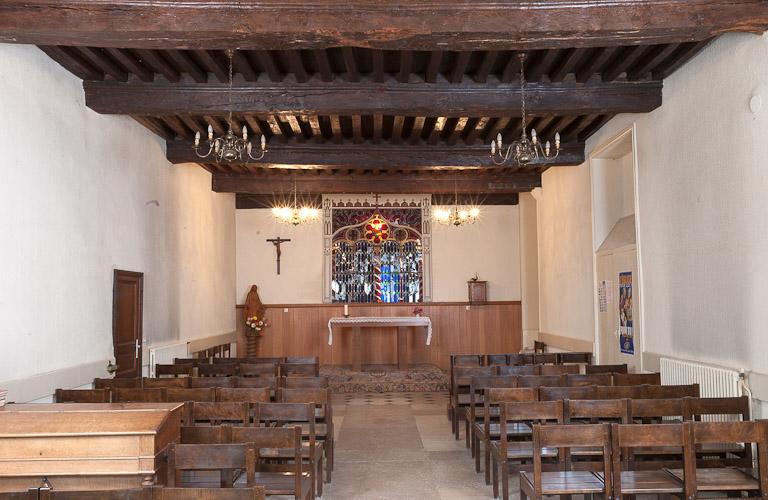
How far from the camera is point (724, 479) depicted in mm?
3949

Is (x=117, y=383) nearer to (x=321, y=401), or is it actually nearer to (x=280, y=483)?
(x=321, y=401)

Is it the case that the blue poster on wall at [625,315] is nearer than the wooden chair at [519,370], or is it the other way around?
the wooden chair at [519,370]

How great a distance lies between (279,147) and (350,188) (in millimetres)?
2807

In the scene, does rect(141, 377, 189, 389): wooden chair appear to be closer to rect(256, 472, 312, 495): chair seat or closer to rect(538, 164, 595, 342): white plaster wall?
rect(256, 472, 312, 495): chair seat

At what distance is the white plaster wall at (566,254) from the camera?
33.5 feet

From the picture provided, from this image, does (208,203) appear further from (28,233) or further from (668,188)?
(668,188)

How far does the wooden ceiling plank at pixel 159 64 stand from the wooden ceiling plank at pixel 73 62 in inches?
23.3

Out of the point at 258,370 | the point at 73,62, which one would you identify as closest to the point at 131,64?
the point at 73,62

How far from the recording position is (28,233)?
19.6 ft

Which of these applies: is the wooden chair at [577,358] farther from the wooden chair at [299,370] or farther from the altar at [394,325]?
the altar at [394,325]

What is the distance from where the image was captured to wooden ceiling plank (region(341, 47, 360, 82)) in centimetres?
662

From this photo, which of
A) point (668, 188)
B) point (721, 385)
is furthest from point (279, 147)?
Answer: point (721, 385)

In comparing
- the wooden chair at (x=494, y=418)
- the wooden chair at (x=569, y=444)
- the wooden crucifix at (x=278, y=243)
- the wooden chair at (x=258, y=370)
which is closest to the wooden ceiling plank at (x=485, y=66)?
the wooden chair at (x=494, y=418)

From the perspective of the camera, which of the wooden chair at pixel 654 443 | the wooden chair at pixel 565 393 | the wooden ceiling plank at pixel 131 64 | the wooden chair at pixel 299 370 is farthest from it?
the wooden chair at pixel 299 370
